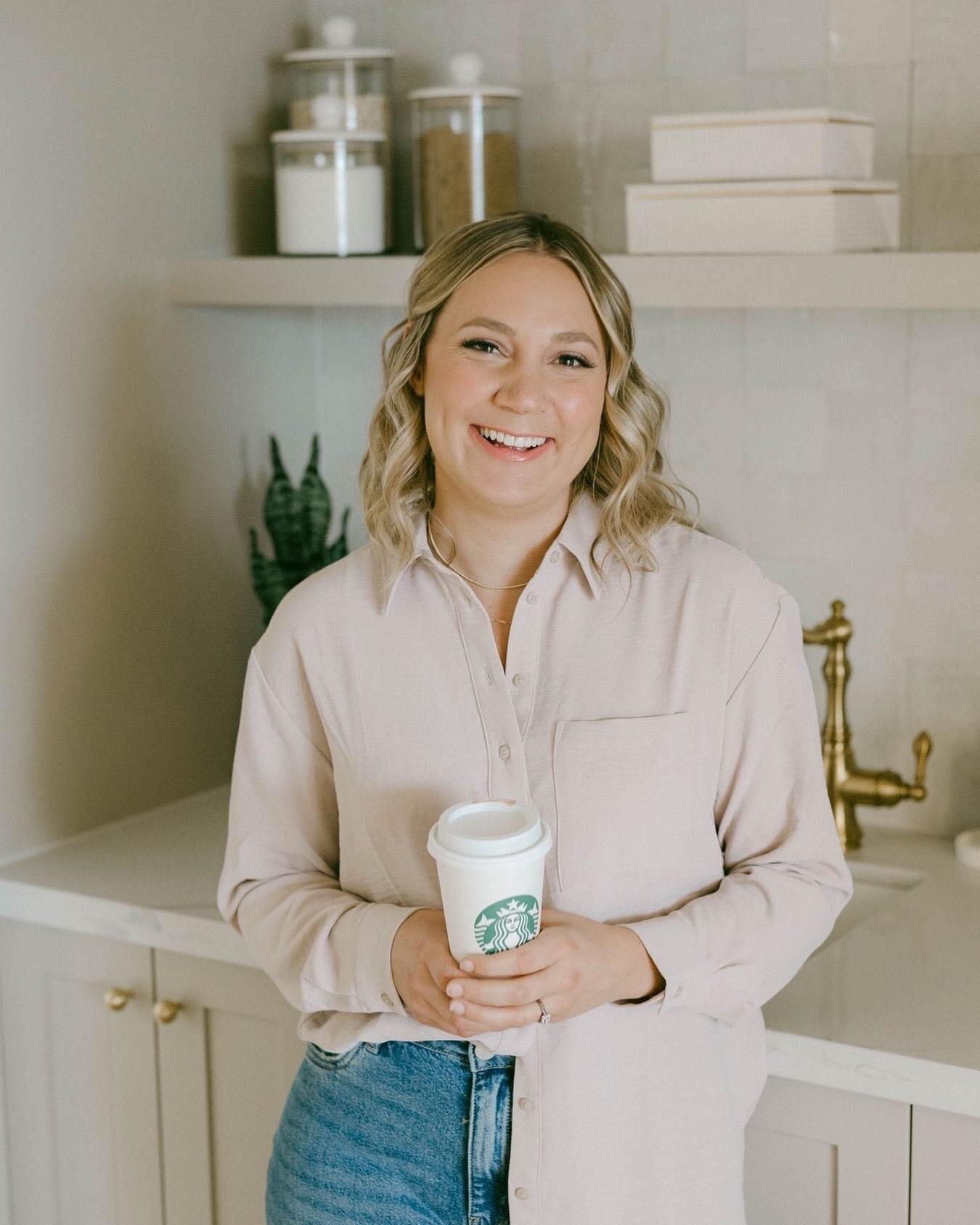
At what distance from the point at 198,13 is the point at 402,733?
119 centimetres

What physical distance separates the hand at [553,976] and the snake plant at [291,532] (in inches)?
39.1

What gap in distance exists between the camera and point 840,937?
1694 mm

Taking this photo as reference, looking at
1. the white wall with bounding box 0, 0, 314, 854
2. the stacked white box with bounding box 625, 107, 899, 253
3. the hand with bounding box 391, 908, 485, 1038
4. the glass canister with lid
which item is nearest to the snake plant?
the white wall with bounding box 0, 0, 314, 854

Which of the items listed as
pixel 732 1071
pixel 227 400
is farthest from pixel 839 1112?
pixel 227 400

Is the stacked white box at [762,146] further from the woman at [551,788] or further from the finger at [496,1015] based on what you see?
the finger at [496,1015]

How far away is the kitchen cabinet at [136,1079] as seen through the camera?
68.6 inches

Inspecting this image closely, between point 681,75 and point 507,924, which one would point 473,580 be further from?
point 681,75

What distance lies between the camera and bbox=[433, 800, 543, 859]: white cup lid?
108cm

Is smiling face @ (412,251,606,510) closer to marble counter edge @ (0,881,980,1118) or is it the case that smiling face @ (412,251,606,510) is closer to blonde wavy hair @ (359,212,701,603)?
blonde wavy hair @ (359,212,701,603)

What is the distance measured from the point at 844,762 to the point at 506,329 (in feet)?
2.91

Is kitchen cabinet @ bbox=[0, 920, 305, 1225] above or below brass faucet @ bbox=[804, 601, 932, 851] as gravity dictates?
below

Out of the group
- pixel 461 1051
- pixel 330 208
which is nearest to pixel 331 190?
pixel 330 208

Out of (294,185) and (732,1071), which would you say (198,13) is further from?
(732,1071)

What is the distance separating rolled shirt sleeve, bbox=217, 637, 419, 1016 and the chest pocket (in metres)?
0.15
